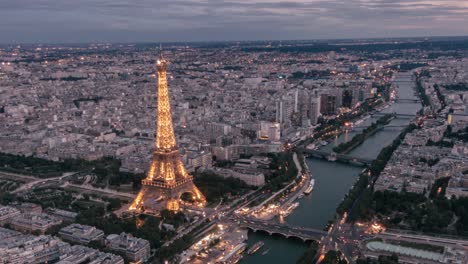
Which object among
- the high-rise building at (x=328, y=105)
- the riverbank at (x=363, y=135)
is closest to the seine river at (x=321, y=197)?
the riverbank at (x=363, y=135)

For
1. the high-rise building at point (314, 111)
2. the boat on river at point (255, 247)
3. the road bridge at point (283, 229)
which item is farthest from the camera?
the high-rise building at point (314, 111)

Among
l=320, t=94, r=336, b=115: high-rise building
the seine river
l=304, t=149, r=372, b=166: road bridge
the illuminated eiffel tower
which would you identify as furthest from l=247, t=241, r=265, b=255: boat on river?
l=320, t=94, r=336, b=115: high-rise building

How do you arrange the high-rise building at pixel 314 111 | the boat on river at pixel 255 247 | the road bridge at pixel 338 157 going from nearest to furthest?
1. the boat on river at pixel 255 247
2. the road bridge at pixel 338 157
3. the high-rise building at pixel 314 111

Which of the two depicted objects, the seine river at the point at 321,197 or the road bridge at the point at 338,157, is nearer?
the seine river at the point at 321,197

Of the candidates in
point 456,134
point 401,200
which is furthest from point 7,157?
point 456,134

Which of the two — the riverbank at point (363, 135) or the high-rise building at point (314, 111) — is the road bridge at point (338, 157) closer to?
the riverbank at point (363, 135)

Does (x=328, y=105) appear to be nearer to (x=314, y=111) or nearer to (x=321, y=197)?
(x=314, y=111)

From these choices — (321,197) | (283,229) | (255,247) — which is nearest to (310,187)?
(321,197)
